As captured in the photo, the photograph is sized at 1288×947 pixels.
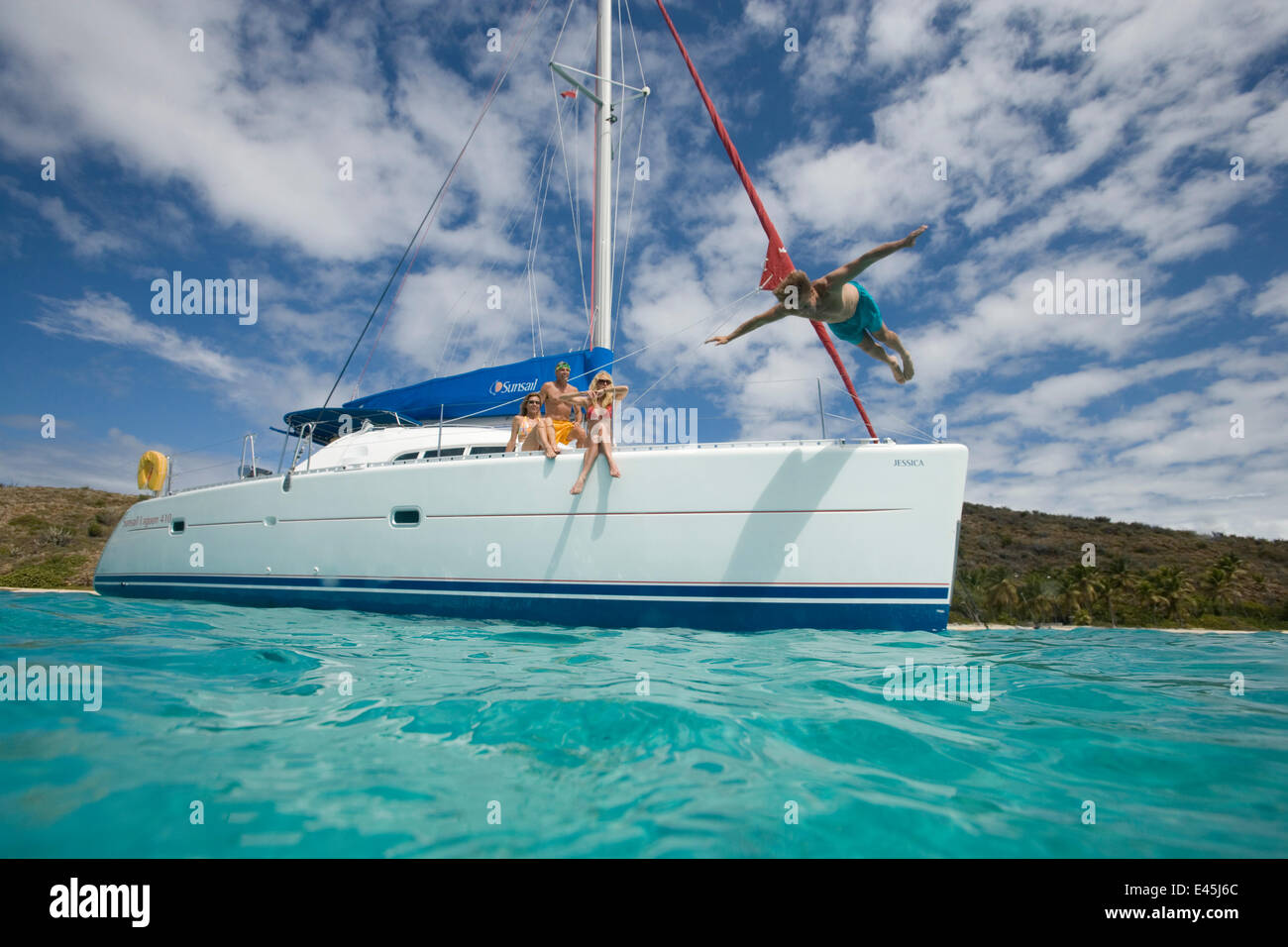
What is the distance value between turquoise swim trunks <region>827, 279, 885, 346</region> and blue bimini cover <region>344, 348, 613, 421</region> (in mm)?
2698

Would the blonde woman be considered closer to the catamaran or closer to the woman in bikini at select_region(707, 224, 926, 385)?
the catamaran

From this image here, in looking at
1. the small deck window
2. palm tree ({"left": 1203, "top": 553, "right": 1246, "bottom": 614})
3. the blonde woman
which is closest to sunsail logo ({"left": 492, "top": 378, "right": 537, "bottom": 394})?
the blonde woman

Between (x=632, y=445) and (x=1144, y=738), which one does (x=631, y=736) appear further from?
(x=632, y=445)

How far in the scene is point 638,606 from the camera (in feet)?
17.0

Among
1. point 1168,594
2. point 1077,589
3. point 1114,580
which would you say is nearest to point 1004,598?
point 1077,589

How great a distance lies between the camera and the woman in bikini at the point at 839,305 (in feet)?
13.5

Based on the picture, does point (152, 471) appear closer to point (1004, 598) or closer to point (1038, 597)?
point (1004, 598)

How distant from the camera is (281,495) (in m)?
6.53

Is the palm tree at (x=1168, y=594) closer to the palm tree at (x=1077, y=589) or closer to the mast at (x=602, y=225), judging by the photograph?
the palm tree at (x=1077, y=589)

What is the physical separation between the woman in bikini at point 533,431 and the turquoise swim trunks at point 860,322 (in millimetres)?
2702

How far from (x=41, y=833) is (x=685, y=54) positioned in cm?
818

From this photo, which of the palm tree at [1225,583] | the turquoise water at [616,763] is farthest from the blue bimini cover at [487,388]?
the palm tree at [1225,583]
